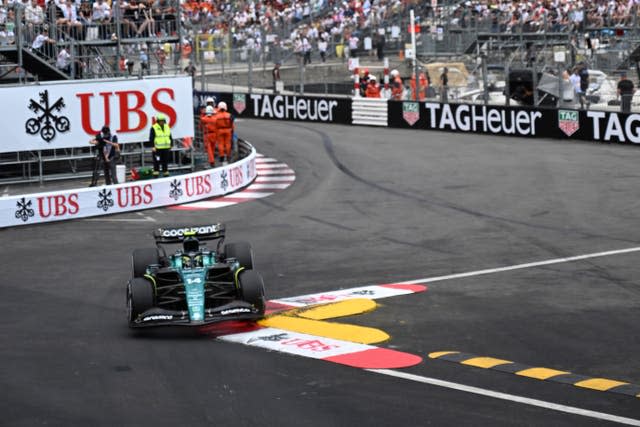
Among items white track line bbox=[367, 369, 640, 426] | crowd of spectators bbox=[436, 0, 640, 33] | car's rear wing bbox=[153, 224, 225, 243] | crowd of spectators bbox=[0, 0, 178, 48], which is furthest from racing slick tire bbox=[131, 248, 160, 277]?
crowd of spectators bbox=[436, 0, 640, 33]

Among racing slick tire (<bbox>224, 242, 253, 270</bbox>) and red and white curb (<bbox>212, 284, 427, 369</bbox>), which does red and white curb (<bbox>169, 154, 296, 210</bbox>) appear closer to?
racing slick tire (<bbox>224, 242, 253, 270</bbox>)

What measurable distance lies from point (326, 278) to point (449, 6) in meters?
33.3

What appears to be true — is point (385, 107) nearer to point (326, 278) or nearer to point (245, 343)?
point (326, 278)

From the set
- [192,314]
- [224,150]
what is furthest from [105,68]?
[192,314]

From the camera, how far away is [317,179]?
29.1 metres

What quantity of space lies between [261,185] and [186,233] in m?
13.4

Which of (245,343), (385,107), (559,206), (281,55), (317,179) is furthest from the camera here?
(281,55)

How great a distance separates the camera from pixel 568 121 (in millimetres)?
34375

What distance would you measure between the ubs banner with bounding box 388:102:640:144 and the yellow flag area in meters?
19.2

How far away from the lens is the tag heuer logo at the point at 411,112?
128 feet

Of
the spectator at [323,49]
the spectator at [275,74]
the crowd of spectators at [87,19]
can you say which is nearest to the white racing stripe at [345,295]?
the crowd of spectators at [87,19]

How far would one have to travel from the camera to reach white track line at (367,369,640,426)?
1034 cm

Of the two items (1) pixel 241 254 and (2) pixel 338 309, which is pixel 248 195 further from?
(2) pixel 338 309

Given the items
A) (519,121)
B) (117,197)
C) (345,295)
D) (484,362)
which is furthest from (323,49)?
(484,362)
